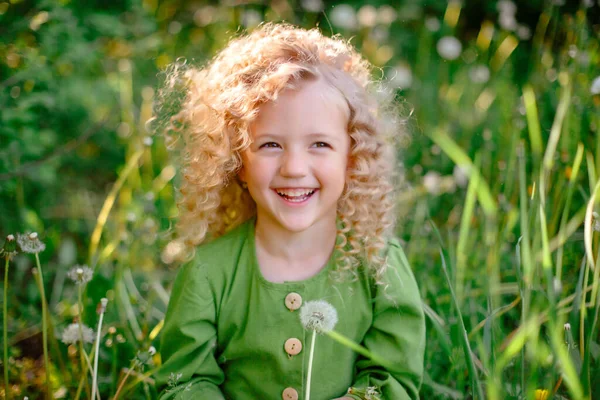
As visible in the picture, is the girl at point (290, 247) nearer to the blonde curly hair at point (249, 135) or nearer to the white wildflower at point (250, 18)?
the blonde curly hair at point (249, 135)

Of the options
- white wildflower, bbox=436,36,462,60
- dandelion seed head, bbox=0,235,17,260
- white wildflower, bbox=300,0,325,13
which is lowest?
dandelion seed head, bbox=0,235,17,260

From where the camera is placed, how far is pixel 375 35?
2.99 m

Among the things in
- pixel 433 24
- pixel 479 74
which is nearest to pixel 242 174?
pixel 479 74

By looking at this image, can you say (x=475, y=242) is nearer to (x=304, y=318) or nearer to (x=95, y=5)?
(x=304, y=318)

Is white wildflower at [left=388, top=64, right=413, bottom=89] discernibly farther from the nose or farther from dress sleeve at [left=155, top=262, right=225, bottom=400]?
dress sleeve at [left=155, top=262, right=225, bottom=400]

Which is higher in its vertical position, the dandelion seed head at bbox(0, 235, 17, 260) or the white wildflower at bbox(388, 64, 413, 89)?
the white wildflower at bbox(388, 64, 413, 89)

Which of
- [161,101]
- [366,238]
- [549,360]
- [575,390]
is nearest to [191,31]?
[161,101]

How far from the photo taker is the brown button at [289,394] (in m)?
1.29

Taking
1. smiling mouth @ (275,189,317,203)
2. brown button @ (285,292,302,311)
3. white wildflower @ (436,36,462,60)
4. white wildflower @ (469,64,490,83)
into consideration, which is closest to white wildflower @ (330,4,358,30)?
white wildflower @ (436,36,462,60)

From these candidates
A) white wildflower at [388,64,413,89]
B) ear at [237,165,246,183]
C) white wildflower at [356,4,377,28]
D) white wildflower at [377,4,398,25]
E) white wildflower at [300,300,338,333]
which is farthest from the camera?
white wildflower at [377,4,398,25]

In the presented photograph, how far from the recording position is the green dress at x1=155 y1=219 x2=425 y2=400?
4.28 ft

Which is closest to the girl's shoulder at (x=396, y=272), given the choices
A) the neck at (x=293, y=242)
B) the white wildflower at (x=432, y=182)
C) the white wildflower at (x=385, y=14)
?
the neck at (x=293, y=242)

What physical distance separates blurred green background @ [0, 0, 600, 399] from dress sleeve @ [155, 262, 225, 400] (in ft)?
0.54

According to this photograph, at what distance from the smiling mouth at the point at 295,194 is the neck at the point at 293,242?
98mm
